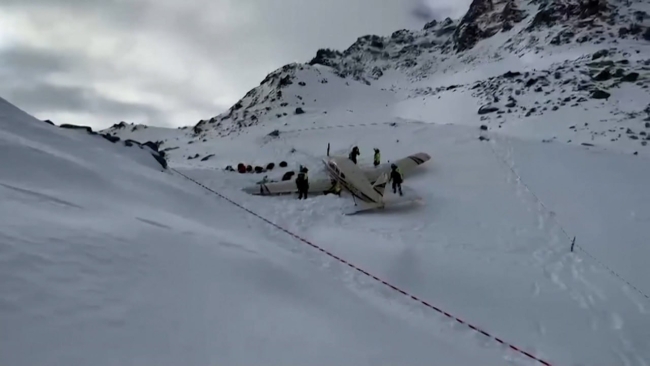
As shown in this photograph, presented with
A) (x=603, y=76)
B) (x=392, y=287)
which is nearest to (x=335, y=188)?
(x=392, y=287)

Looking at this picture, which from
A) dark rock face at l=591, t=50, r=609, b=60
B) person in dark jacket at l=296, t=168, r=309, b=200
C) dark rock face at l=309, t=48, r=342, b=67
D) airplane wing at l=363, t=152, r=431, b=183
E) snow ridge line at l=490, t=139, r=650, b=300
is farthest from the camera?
dark rock face at l=309, t=48, r=342, b=67

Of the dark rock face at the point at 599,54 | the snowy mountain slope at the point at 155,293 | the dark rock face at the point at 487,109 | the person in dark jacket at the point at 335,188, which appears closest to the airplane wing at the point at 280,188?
the person in dark jacket at the point at 335,188

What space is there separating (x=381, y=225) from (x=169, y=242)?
8.20m

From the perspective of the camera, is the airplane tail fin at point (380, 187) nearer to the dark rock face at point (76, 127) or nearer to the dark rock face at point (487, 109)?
the dark rock face at point (76, 127)

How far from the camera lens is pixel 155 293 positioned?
18.5ft

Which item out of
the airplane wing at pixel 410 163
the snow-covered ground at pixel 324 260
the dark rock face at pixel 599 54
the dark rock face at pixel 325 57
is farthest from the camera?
the dark rock face at pixel 325 57

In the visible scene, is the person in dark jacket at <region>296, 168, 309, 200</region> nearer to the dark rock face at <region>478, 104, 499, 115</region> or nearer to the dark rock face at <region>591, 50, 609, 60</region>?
the dark rock face at <region>478, 104, 499, 115</region>

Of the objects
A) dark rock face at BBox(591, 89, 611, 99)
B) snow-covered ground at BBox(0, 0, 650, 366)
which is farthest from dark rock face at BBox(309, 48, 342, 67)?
snow-covered ground at BBox(0, 0, 650, 366)

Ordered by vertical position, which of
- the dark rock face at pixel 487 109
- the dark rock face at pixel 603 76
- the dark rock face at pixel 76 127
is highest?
the dark rock face at pixel 603 76

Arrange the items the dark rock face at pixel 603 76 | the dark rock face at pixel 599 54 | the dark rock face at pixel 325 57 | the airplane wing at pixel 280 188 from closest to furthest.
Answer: the airplane wing at pixel 280 188, the dark rock face at pixel 603 76, the dark rock face at pixel 599 54, the dark rock face at pixel 325 57

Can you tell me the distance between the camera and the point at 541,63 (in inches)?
1944

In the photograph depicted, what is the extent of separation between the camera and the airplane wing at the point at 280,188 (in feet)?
59.4

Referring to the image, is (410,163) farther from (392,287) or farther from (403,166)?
(392,287)

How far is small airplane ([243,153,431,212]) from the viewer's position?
15.8 metres
